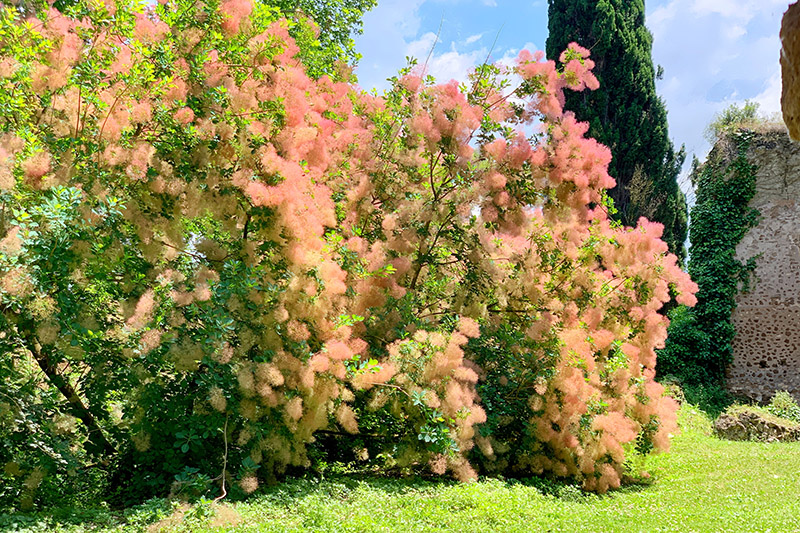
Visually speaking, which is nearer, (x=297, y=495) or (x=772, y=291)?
(x=297, y=495)

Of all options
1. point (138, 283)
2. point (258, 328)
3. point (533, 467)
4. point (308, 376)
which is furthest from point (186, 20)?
point (533, 467)

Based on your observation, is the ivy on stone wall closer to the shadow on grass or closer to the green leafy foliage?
the green leafy foliage

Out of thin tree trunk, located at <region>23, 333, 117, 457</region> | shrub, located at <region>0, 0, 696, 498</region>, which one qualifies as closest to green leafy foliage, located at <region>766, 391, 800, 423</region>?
shrub, located at <region>0, 0, 696, 498</region>

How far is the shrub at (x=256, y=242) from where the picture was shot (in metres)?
4.21

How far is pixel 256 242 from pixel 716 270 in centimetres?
1151

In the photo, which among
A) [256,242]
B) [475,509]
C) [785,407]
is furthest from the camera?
[785,407]

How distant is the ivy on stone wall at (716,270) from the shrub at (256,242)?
312 inches

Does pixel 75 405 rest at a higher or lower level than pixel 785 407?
lower

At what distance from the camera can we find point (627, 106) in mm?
16297

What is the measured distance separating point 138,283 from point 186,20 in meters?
2.02

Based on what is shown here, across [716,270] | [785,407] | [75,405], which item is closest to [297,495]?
[75,405]

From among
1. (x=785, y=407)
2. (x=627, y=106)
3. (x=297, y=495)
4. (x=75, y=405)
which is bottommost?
(x=297, y=495)

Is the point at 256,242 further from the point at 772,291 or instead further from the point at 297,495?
the point at 772,291

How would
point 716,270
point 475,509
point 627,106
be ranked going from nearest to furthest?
point 475,509
point 716,270
point 627,106
